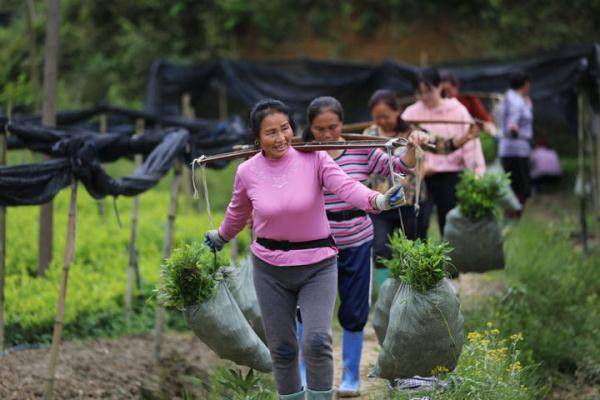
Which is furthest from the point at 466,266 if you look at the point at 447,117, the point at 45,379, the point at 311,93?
the point at 311,93

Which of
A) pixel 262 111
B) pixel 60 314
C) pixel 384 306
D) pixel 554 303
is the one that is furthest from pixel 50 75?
pixel 554 303

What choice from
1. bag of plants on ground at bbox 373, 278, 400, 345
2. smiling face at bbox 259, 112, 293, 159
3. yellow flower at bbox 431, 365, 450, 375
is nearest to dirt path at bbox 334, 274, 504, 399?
bag of plants on ground at bbox 373, 278, 400, 345

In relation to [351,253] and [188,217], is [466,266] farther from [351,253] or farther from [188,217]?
[188,217]

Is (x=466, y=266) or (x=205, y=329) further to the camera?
(x=466, y=266)

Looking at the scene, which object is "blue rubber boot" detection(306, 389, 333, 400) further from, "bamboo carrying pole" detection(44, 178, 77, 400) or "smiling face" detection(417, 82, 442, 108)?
"smiling face" detection(417, 82, 442, 108)

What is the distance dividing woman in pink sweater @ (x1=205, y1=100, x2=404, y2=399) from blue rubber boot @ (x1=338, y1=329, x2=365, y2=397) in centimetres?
84

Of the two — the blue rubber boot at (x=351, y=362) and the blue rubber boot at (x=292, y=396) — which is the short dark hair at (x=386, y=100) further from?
the blue rubber boot at (x=292, y=396)

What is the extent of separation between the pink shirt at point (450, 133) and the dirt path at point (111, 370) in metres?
2.16

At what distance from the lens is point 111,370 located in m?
5.73

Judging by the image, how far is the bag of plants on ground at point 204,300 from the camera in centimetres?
400

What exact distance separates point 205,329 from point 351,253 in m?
0.97

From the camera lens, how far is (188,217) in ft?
35.8

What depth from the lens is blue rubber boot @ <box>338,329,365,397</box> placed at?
15.7 feet

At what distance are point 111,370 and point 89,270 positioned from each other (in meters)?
2.74
